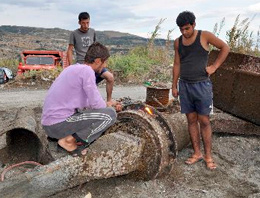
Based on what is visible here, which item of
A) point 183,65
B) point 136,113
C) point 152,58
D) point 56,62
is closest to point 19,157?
point 136,113

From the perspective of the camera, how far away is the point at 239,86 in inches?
233

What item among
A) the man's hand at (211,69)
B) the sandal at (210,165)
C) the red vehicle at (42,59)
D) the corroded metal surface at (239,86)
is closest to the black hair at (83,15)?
the corroded metal surface at (239,86)

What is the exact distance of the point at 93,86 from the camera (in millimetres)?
3838

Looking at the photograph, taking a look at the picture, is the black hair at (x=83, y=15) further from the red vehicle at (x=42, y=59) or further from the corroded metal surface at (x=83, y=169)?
the red vehicle at (x=42, y=59)

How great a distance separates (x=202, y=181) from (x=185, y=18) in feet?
6.47

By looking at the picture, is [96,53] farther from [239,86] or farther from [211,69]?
[239,86]

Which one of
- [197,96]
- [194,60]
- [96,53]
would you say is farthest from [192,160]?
[96,53]

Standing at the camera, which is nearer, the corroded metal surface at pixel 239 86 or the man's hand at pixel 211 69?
the man's hand at pixel 211 69

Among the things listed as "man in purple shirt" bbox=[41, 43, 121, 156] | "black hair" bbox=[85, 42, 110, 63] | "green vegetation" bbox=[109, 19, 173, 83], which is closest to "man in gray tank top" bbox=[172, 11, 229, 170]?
"black hair" bbox=[85, 42, 110, 63]

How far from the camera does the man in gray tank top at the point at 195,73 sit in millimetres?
4438

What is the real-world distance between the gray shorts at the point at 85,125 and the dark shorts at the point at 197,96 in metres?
1.18

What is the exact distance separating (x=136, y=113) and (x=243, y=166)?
177 cm

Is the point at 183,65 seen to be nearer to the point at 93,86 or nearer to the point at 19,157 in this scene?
the point at 93,86

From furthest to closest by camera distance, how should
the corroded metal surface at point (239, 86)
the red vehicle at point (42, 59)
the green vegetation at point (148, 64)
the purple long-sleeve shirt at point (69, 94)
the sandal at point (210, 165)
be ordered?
the red vehicle at point (42, 59)
the green vegetation at point (148, 64)
the corroded metal surface at point (239, 86)
the sandal at point (210, 165)
the purple long-sleeve shirt at point (69, 94)
